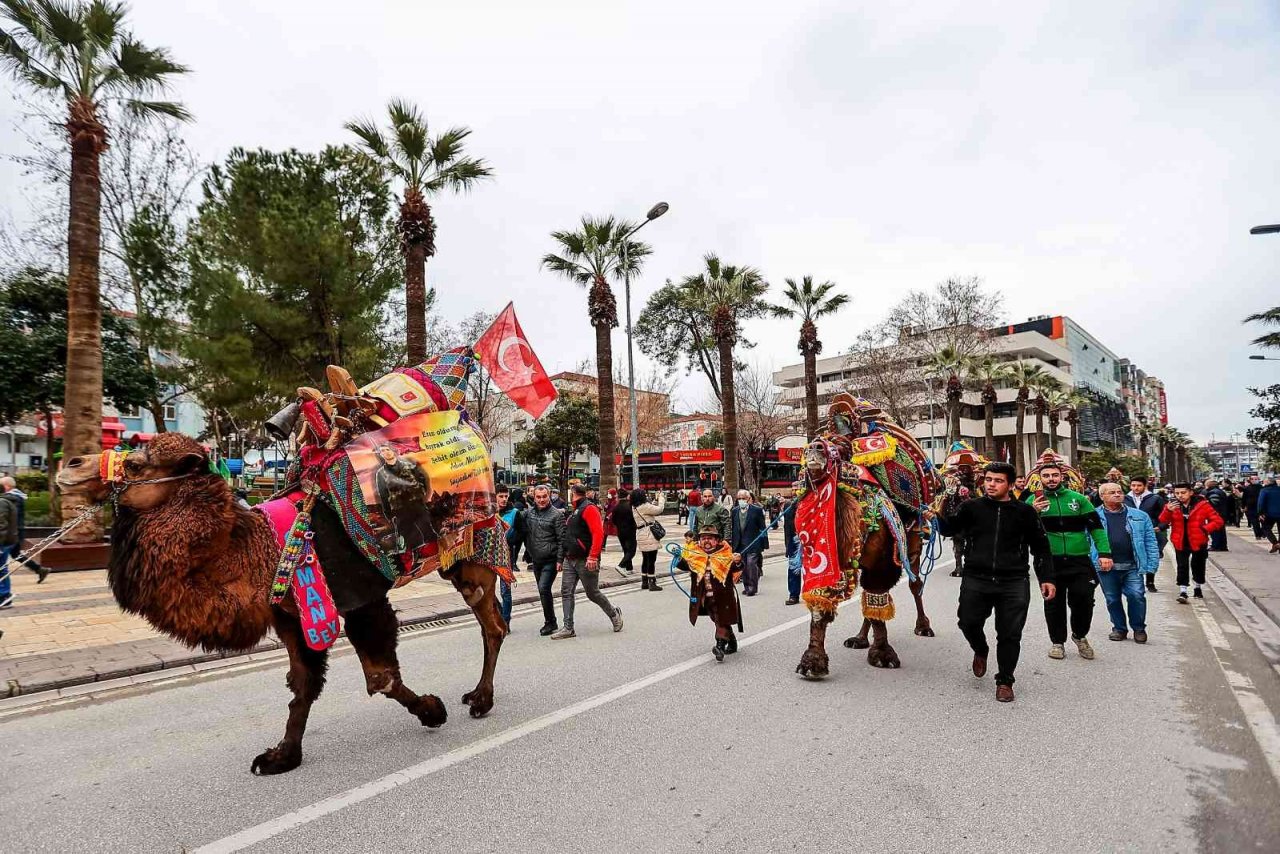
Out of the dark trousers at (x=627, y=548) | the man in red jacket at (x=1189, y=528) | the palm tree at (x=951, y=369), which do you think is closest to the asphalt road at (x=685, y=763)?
the man in red jacket at (x=1189, y=528)

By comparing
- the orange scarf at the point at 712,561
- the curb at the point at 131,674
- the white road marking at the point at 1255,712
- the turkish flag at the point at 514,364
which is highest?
the turkish flag at the point at 514,364

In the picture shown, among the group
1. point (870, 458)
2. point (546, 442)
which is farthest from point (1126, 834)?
point (546, 442)

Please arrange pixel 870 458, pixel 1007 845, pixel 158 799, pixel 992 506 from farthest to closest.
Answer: pixel 870 458 < pixel 992 506 < pixel 158 799 < pixel 1007 845

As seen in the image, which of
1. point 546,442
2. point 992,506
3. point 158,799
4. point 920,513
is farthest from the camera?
point 546,442

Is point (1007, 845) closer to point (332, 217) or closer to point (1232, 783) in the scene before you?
point (1232, 783)

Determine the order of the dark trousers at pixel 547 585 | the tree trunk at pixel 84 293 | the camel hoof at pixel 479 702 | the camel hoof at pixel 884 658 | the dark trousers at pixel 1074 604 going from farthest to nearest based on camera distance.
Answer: the tree trunk at pixel 84 293
the dark trousers at pixel 547 585
the dark trousers at pixel 1074 604
the camel hoof at pixel 884 658
the camel hoof at pixel 479 702

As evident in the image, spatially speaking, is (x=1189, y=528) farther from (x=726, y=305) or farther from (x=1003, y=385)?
(x=1003, y=385)

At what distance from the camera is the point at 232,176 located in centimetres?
1844

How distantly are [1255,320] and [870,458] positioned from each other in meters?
30.9

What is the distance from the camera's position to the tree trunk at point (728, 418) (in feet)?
70.0

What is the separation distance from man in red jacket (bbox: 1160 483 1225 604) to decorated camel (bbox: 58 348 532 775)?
385 inches

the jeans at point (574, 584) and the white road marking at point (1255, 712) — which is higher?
the jeans at point (574, 584)

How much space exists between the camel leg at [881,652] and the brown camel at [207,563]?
13.7 ft

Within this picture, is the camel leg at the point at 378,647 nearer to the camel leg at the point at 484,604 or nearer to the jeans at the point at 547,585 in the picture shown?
the camel leg at the point at 484,604
